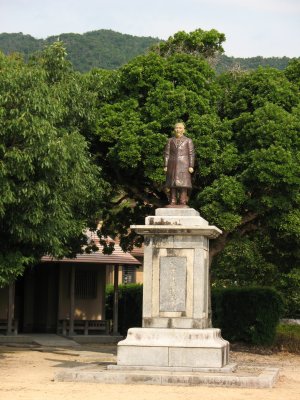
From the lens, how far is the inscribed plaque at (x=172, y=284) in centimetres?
1944

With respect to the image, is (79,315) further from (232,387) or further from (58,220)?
(232,387)

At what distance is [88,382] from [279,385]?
3.92m

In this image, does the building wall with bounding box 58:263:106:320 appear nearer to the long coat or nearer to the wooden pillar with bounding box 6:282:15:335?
the wooden pillar with bounding box 6:282:15:335

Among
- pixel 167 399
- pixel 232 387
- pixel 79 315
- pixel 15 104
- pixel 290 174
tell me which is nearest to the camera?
pixel 167 399

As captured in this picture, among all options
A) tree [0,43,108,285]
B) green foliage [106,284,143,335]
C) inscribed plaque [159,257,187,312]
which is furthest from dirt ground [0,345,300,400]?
green foliage [106,284,143,335]

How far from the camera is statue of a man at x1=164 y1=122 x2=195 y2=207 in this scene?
67.0ft

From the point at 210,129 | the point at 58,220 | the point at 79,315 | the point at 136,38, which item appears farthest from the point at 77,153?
the point at 136,38

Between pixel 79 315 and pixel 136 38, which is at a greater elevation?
pixel 136 38

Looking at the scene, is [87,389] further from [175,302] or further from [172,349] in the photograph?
[175,302]

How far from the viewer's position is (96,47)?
319 feet

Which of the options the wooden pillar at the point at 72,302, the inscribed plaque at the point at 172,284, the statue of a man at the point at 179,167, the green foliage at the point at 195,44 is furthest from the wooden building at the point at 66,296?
the inscribed plaque at the point at 172,284

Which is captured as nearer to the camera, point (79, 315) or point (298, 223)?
point (298, 223)

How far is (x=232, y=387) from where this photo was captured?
17.5 meters

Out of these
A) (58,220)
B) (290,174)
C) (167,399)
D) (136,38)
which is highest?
(136,38)
